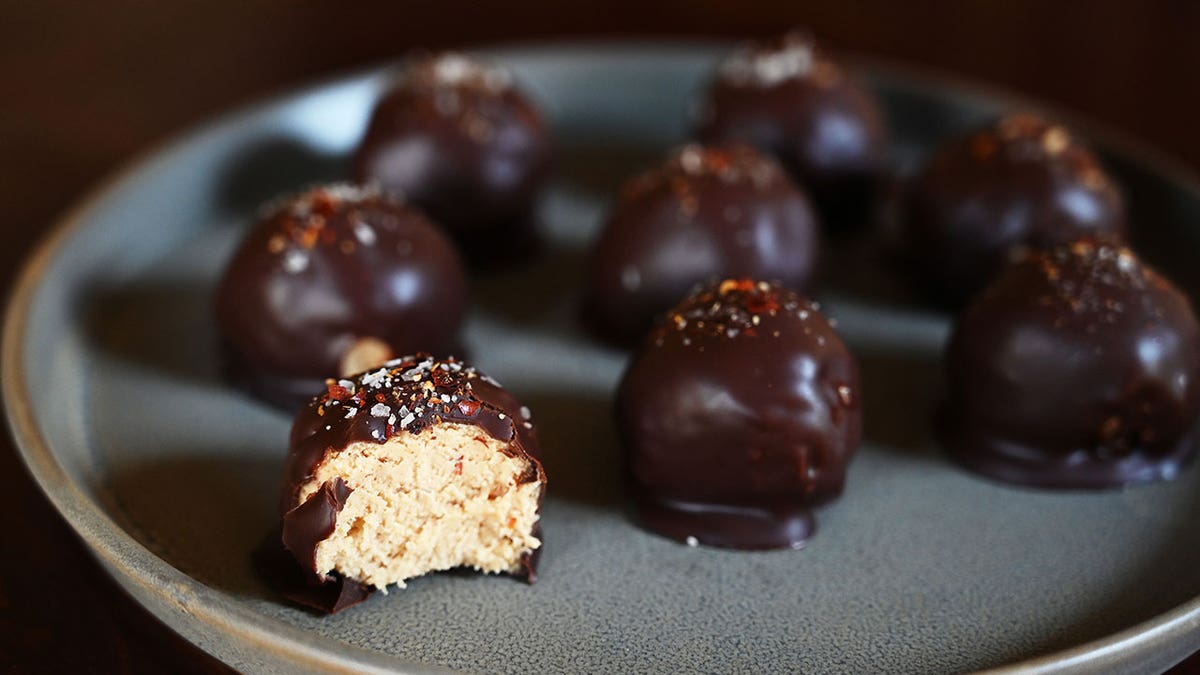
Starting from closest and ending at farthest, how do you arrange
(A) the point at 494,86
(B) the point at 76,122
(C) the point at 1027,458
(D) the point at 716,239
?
(C) the point at 1027,458 → (D) the point at 716,239 → (A) the point at 494,86 → (B) the point at 76,122

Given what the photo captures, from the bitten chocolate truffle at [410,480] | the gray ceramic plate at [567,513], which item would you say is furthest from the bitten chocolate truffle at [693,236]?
the bitten chocolate truffle at [410,480]

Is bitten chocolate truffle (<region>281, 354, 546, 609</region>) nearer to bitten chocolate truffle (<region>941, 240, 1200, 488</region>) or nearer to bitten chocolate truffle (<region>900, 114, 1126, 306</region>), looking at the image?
bitten chocolate truffle (<region>941, 240, 1200, 488</region>)

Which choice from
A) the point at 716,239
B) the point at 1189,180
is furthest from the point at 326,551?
the point at 1189,180

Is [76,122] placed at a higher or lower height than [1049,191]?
lower

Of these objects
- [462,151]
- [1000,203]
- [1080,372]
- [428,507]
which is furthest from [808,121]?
[428,507]

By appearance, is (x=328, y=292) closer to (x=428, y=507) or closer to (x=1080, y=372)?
(x=428, y=507)

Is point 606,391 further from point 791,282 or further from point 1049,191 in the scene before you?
point 1049,191

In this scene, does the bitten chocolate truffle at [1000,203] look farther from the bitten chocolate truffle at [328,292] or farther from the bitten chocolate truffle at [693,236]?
the bitten chocolate truffle at [328,292]

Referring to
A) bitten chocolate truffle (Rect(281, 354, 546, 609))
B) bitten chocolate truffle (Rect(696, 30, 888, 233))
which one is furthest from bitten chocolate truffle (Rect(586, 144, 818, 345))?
bitten chocolate truffle (Rect(281, 354, 546, 609))
